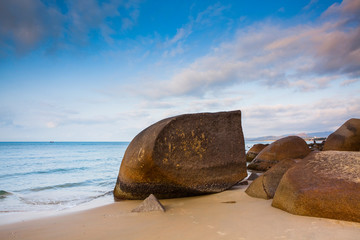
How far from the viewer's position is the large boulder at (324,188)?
2.55 m

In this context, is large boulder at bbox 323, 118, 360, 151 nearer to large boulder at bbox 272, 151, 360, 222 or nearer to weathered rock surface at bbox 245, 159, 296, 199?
weathered rock surface at bbox 245, 159, 296, 199

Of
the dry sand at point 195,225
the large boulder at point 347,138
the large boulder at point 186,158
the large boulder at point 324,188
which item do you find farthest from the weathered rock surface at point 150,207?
the large boulder at point 347,138

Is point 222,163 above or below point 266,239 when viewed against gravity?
above

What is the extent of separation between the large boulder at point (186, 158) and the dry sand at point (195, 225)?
0.64 m

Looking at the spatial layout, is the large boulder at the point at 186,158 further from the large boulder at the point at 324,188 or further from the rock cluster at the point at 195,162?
the large boulder at the point at 324,188

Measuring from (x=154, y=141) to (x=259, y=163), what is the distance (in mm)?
6527

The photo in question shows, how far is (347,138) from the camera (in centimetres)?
1009

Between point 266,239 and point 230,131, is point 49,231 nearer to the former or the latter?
point 266,239

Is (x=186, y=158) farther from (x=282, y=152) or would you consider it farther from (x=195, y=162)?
(x=282, y=152)

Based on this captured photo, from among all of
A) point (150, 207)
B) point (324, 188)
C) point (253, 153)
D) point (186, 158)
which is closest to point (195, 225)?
point (150, 207)

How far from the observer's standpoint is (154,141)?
4262mm

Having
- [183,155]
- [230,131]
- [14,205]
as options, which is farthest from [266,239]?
[14,205]

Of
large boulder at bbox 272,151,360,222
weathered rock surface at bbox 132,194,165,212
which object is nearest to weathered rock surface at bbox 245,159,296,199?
large boulder at bbox 272,151,360,222

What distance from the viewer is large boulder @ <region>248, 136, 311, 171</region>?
348 inches
